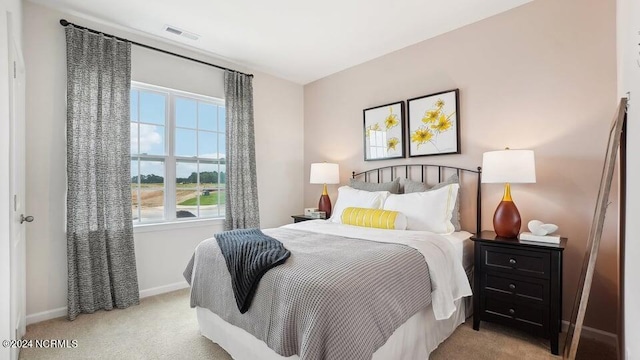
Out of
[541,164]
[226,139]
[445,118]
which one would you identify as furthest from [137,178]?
[541,164]

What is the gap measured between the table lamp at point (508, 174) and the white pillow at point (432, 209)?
35cm

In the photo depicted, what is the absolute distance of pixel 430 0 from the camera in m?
2.52

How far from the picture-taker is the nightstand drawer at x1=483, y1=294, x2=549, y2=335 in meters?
2.09

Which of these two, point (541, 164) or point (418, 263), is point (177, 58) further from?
point (541, 164)

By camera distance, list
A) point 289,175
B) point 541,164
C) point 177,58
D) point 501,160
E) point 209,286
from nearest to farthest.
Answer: point 209,286 → point 501,160 → point 541,164 → point 177,58 → point 289,175

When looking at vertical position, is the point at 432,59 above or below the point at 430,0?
below

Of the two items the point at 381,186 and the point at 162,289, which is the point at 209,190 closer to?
the point at 162,289

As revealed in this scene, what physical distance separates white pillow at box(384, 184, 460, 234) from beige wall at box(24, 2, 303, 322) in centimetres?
214

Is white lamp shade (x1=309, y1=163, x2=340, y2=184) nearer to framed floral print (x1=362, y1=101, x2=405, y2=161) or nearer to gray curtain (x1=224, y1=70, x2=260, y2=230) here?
framed floral print (x1=362, y1=101, x2=405, y2=161)

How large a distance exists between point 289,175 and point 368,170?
1300mm

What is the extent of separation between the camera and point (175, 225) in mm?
3363

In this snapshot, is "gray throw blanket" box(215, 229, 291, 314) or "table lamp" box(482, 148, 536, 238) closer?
"gray throw blanket" box(215, 229, 291, 314)

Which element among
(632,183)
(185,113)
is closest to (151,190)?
(185,113)

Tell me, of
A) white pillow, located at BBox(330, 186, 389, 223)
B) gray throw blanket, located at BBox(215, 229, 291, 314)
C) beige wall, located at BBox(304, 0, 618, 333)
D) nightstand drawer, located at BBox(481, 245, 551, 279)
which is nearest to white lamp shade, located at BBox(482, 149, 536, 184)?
beige wall, located at BBox(304, 0, 618, 333)
